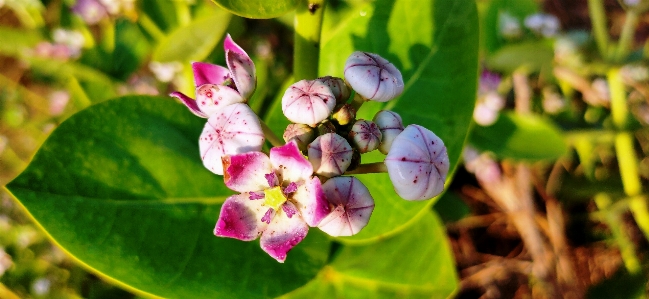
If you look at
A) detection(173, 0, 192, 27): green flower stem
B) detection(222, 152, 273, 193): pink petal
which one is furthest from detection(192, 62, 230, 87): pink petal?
detection(173, 0, 192, 27): green flower stem

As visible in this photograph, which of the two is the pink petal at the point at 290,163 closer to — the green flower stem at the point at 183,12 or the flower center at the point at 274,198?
the flower center at the point at 274,198

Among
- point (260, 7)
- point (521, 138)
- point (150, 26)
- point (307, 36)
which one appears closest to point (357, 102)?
point (307, 36)

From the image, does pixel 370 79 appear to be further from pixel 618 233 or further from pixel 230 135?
pixel 618 233

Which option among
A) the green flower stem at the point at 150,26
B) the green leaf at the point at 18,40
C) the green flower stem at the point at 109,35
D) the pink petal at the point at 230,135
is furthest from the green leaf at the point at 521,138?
the green leaf at the point at 18,40

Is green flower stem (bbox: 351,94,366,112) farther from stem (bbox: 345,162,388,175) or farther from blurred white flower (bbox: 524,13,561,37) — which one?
blurred white flower (bbox: 524,13,561,37)

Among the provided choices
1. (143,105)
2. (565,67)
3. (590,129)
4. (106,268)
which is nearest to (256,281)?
(106,268)
